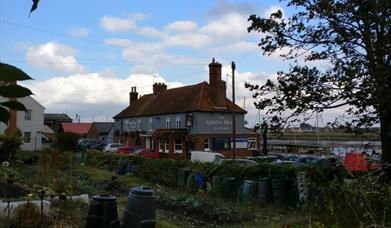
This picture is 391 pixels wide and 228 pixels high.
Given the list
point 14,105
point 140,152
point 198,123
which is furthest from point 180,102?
point 14,105

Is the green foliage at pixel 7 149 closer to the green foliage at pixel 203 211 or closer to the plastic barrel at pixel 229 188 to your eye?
the plastic barrel at pixel 229 188

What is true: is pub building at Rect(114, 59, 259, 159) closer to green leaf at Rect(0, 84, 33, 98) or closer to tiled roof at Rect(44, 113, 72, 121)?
green leaf at Rect(0, 84, 33, 98)

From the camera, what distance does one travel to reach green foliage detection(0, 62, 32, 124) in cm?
117

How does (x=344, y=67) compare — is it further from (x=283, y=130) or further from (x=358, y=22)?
(x=283, y=130)

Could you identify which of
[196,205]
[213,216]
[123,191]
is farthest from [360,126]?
[123,191]

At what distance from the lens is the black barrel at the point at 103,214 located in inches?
283

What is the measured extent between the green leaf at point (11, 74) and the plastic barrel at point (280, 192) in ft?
A: 55.7

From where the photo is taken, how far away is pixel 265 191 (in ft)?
59.5

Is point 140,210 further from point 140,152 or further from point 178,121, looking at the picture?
point 178,121

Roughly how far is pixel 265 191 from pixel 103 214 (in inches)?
459

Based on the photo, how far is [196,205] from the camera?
579 inches

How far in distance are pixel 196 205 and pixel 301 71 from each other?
5604 mm

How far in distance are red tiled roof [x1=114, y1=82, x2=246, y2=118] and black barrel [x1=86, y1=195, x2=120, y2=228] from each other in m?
47.1

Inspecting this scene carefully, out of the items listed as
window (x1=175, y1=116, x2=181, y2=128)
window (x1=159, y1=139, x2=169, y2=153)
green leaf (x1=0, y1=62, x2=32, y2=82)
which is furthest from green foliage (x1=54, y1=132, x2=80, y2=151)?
green leaf (x1=0, y1=62, x2=32, y2=82)
